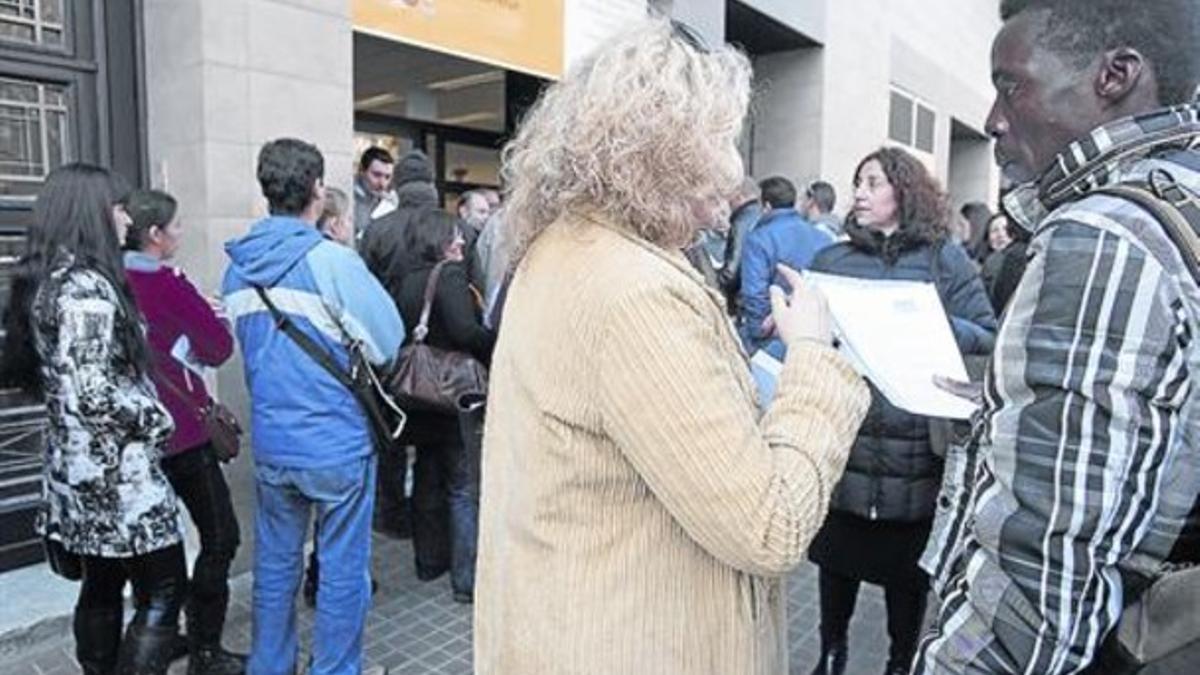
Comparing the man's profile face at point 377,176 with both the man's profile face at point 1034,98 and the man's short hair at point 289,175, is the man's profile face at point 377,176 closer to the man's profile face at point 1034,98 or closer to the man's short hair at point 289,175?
the man's short hair at point 289,175

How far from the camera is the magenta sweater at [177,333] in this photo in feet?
10.5

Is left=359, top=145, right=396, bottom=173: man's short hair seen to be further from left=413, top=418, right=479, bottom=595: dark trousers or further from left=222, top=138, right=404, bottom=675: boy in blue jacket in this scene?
left=222, top=138, right=404, bottom=675: boy in blue jacket

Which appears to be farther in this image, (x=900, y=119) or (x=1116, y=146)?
(x=900, y=119)

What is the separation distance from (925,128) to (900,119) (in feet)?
5.02

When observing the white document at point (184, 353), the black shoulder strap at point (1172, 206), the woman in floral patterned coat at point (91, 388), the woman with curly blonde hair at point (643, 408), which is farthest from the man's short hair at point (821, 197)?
the black shoulder strap at point (1172, 206)

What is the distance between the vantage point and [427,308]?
415cm

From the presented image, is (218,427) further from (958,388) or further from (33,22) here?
(958,388)

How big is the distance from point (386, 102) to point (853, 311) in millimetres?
7609

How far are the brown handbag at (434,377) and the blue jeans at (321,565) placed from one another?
32.3 inches

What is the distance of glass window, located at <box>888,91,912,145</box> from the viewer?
575 inches

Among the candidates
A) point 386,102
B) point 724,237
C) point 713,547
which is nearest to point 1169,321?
point 713,547

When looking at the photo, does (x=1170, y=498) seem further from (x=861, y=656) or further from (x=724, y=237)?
(x=724, y=237)

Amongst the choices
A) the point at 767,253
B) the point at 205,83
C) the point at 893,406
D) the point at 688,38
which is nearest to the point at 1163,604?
the point at 688,38

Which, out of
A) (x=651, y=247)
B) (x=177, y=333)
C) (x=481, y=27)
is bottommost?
(x=177, y=333)
